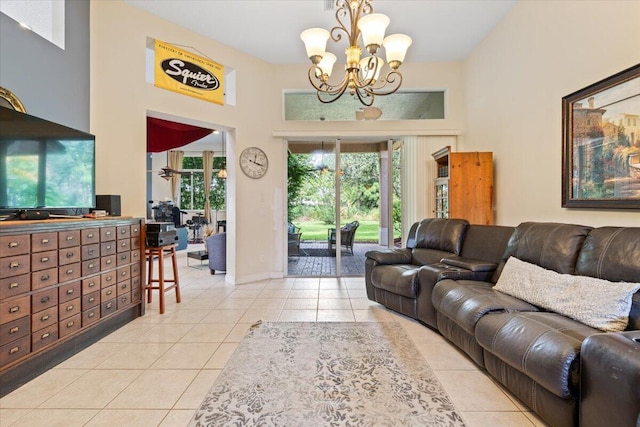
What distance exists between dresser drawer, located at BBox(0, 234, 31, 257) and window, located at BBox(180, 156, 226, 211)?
8.44 m

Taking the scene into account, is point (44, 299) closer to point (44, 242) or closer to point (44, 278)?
point (44, 278)

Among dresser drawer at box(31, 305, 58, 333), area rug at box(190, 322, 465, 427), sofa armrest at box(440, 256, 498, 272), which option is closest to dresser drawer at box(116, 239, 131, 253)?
dresser drawer at box(31, 305, 58, 333)

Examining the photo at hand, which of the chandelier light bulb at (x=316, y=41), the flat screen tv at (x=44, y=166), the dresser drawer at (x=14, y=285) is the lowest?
the dresser drawer at (x=14, y=285)

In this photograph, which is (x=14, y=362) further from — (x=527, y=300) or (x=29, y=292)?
(x=527, y=300)

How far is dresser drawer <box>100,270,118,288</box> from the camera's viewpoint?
107 inches

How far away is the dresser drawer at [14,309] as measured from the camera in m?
1.87

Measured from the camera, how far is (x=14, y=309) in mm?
1936

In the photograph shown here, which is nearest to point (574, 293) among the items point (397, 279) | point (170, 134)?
point (397, 279)

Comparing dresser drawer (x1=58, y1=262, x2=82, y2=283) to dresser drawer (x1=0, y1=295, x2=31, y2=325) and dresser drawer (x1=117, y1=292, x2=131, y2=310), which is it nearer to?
dresser drawer (x1=0, y1=295, x2=31, y2=325)

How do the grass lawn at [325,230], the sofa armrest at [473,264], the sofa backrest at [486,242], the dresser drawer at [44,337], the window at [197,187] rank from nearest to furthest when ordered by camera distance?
1. the dresser drawer at [44,337]
2. the sofa armrest at [473,264]
3. the sofa backrest at [486,242]
4. the grass lawn at [325,230]
5. the window at [197,187]

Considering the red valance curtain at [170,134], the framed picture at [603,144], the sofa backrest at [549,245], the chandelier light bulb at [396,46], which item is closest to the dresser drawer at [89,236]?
the red valance curtain at [170,134]

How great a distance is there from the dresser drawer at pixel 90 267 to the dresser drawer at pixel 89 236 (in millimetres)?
166

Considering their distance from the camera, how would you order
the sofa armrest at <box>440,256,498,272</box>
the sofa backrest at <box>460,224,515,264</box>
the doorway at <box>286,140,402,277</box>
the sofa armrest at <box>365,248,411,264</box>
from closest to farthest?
the sofa armrest at <box>440,256,498,272</box>
the sofa backrest at <box>460,224,515,264</box>
the sofa armrest at <box>365,248,411,264</box>
the doorway at <box>286,140,402,277</box>

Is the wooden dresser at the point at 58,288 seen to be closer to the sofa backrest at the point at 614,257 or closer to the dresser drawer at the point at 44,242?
the dresser drawer at the point at 44,242
